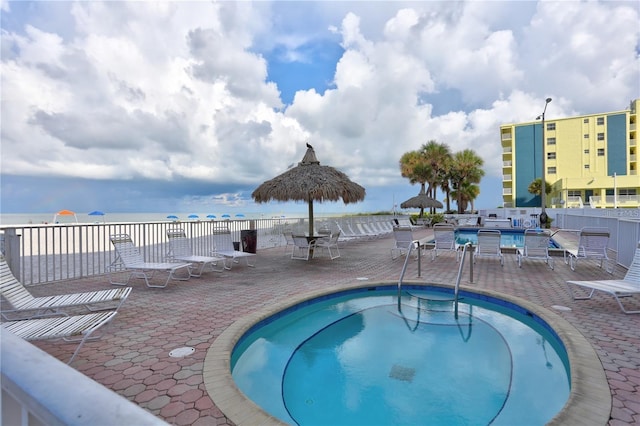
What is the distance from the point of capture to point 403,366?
3.83m

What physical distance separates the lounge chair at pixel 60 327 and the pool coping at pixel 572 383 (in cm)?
104

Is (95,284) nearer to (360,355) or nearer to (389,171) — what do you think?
(360,355)

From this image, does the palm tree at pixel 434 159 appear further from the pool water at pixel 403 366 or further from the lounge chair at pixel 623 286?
the pool water at pixel 403 366

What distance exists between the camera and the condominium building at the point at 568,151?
1570 inches

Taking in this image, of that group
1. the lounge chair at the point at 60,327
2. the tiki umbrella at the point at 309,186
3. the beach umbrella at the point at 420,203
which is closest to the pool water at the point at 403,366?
the lounge chair at the point at 60,327

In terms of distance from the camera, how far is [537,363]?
382 cm

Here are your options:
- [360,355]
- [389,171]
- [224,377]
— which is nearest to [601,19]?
[360,355]

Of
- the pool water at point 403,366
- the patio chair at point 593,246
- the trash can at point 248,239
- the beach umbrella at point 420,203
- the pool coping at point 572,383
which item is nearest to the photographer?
the pool coping at point 572,383

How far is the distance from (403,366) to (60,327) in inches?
139

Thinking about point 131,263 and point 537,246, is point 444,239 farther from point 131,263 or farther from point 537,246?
point 131,263

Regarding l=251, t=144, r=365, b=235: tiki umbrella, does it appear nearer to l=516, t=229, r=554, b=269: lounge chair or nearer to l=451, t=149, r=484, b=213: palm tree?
l=516, t=229, r=554, b=269: lounge chair

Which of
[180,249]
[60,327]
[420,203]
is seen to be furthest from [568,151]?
[60,327]

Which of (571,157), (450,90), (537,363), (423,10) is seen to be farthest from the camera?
(571,157)

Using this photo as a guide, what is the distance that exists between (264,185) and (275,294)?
16.5ft
